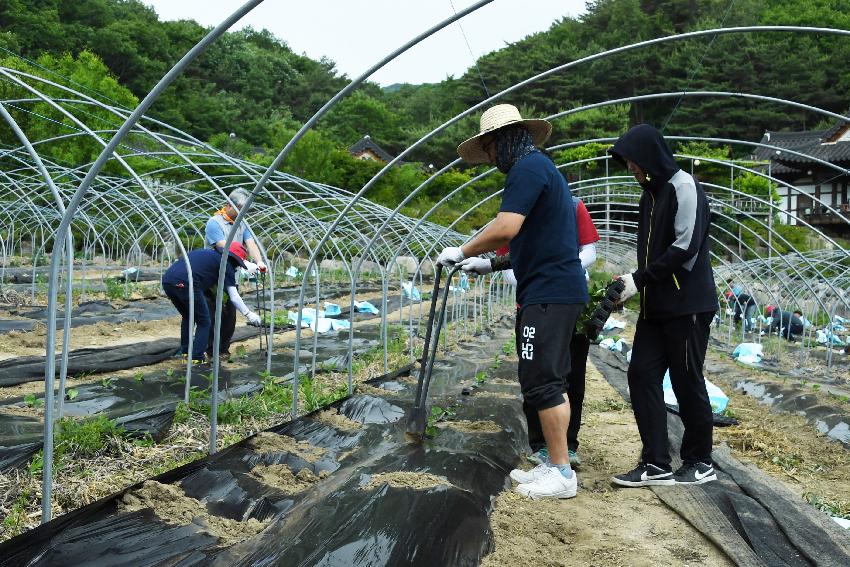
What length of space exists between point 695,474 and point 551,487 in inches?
32.7

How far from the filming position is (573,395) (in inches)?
167

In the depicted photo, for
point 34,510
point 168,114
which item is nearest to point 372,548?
point 34,510

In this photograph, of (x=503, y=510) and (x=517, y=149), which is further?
(x=517, y=149)

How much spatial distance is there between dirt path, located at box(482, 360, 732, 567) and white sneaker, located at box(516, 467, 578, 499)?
4cm

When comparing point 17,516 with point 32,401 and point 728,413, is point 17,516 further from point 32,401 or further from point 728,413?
point 728,413

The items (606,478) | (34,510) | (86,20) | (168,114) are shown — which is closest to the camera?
(34,510)

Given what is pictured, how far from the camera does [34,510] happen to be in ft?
10.6

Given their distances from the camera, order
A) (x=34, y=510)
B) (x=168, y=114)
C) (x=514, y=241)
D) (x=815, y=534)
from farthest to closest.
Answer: (x=168, y=114)
(x=514, y=241)
(x=34, y=510)
(x=815, y=534)

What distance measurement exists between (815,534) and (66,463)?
11.9ft

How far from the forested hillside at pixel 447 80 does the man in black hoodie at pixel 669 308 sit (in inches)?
296

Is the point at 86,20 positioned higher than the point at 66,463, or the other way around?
the point at 86,20

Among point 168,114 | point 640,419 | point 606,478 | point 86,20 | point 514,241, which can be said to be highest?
point 86,20

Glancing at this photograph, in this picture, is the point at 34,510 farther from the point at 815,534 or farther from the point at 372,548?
the point at 815,534

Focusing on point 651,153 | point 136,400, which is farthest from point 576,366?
point 136,400
